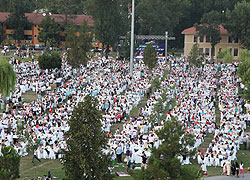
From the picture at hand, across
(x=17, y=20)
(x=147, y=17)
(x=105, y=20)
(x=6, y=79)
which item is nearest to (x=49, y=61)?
(x=6, y=79)

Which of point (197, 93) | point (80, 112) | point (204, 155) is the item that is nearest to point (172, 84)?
→ point (197, 93)

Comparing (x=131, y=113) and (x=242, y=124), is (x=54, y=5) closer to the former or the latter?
(x=131, y=113)

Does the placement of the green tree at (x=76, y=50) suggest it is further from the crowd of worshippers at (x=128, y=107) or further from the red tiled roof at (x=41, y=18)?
the red tiled roof at (x=41, y=18)

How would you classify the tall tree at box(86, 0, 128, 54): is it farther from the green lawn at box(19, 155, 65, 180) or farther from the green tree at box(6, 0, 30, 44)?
the green lawn at box(19, 155, 65, 180)

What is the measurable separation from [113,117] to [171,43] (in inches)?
2118

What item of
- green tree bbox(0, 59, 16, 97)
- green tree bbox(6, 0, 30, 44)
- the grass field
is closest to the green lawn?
green tree bbox(0, 59, 16, 97)

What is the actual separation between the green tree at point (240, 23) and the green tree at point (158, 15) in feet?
36.2

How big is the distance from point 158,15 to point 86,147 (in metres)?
60.6

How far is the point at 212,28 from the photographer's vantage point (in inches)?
2557

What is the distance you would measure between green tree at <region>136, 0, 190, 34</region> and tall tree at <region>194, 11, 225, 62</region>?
7.32 metres

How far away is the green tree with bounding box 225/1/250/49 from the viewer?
6309 cm

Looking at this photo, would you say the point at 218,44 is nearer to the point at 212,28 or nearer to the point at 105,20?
the point at 212,28

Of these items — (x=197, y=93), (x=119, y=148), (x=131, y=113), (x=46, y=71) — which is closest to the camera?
(x=119, y=148)

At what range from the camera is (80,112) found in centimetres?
1338
